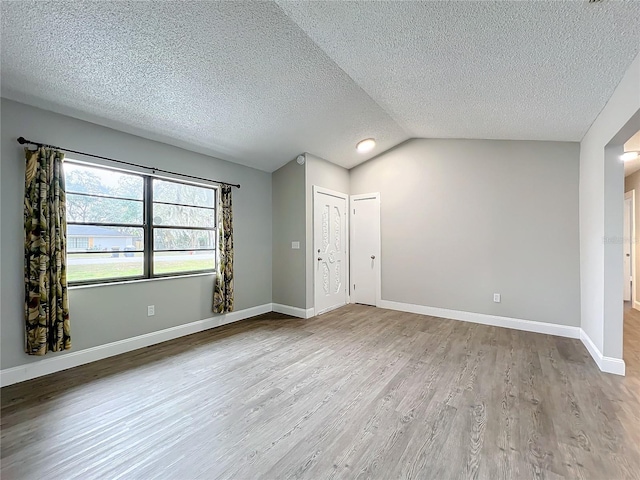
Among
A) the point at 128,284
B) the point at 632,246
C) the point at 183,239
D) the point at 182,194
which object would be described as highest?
the point at 182,194

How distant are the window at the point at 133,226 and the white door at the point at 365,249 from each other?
2.60 m

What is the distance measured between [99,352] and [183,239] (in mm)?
1547

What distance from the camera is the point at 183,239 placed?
3865 mm

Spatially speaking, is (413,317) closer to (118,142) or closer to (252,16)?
(252,16)

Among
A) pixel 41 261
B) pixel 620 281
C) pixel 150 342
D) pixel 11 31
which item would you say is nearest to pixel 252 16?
pixel 11 31

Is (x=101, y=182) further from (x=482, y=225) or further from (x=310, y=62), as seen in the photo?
(x=482, y=225)

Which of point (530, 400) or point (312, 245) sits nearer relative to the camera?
point (530, 400)

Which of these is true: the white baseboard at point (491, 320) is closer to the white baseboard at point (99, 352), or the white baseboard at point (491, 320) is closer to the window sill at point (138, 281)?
the white baseboard at point (99, 352)

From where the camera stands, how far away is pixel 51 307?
103 inches

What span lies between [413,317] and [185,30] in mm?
4506

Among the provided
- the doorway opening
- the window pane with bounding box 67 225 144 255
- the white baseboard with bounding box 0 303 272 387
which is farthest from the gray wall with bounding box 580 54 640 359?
the window pane with bounding box 67 225 144 255

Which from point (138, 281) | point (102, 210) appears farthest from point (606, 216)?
point (102, 210)

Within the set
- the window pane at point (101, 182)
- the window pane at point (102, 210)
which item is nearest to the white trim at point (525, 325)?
the window pane at point (102, 210)

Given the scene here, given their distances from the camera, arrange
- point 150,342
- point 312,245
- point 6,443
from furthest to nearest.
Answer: point 312,245
point 150,342
point 6,443
